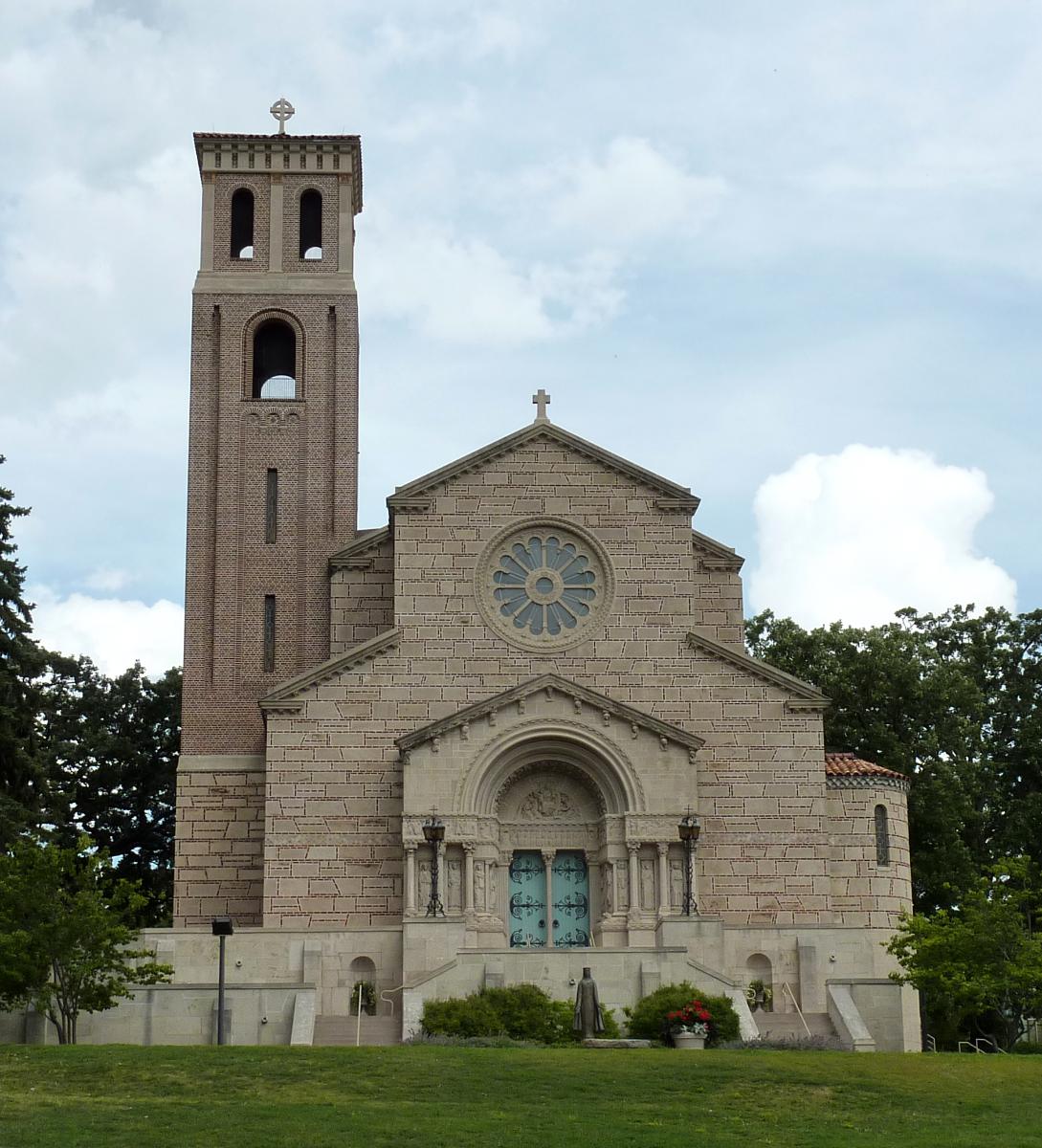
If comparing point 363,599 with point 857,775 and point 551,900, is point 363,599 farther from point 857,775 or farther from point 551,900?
point 857,775

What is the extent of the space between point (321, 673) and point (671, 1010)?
13159 millimetres

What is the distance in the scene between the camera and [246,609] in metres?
48.6

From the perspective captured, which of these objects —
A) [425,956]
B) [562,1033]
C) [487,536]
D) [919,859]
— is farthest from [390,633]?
[919,859]

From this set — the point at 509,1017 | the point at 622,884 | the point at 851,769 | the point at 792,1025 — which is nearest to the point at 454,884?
the point at 622,884

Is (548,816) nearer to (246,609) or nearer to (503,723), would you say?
(503,723)

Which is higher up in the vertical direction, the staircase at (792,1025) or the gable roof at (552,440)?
the gable roof at (552,440)

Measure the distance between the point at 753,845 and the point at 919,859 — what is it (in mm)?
14375

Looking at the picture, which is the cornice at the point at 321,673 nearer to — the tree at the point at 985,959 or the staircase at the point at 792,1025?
the staircase at the point at 792,1025

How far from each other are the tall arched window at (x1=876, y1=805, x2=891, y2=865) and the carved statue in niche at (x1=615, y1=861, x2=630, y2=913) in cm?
670

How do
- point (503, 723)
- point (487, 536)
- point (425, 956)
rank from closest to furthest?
1. point (425, 956)
2. point (503, 723)
3. point (487, 536)

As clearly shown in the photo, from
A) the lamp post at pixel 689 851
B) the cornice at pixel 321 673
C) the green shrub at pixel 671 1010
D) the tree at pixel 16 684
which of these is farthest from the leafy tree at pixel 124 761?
the green shrub at pixel 671 1010

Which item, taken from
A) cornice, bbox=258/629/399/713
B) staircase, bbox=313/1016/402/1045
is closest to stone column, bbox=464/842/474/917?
staircase, bbox=313/1016/402/1045

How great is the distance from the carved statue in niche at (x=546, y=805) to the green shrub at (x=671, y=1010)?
327 inches

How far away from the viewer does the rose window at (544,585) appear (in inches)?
1786
